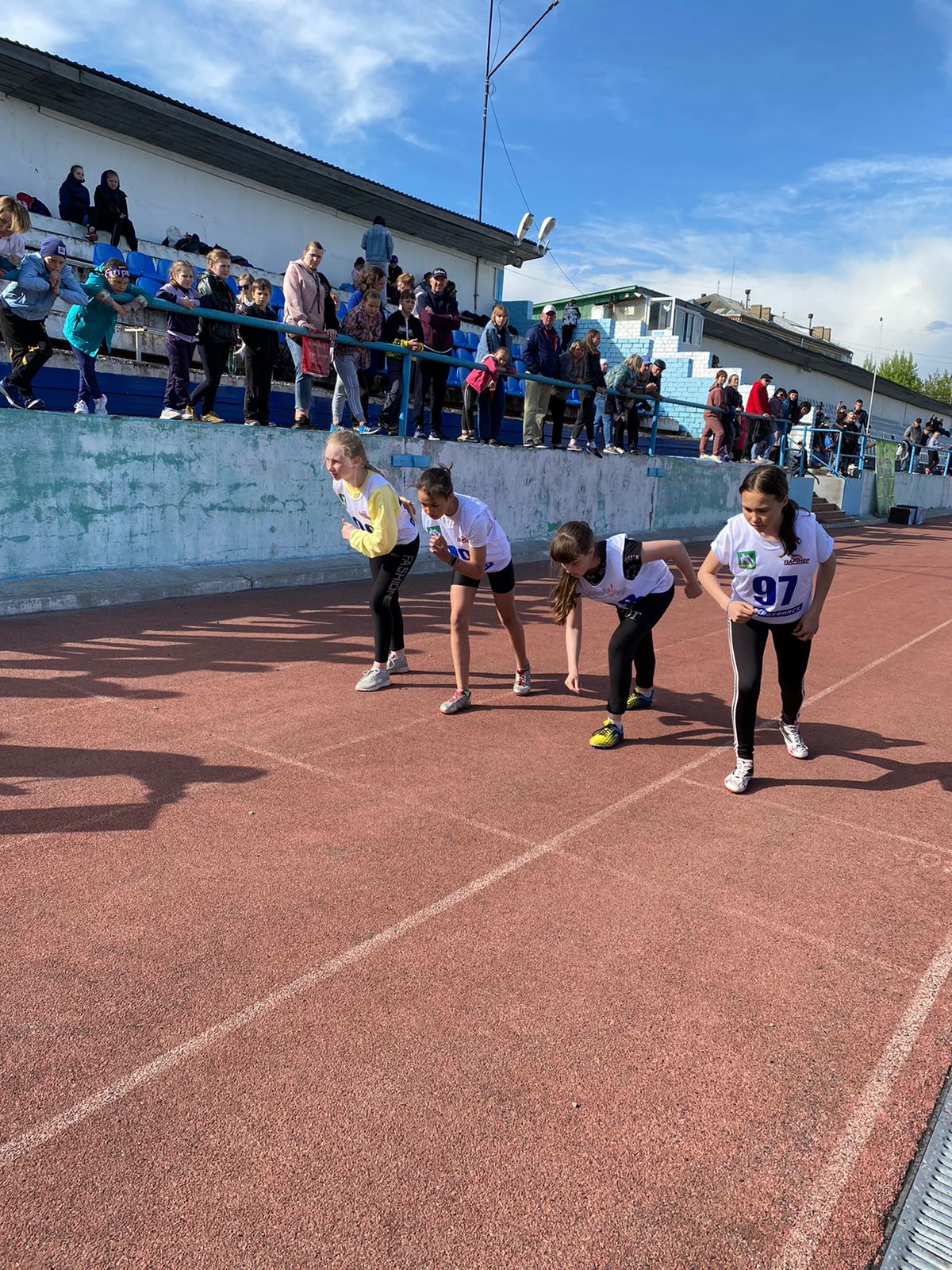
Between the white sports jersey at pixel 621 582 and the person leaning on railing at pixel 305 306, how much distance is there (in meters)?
6.22

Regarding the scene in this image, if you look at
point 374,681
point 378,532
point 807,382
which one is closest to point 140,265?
point 378,532

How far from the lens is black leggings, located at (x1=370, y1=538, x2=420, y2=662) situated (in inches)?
242

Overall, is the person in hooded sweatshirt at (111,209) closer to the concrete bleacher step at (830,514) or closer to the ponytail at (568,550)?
the ponytail at (568,550)

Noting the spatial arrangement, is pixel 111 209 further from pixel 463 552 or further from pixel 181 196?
pixel 463 552

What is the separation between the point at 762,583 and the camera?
15.2 ft

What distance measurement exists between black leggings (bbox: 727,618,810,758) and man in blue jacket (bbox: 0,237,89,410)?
23.1 feet

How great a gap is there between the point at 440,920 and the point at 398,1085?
89 centimetres

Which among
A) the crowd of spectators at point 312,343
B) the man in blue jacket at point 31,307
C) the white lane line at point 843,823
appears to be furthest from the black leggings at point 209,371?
the white lane line at point 843,823

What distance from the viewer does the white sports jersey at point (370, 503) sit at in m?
5.79

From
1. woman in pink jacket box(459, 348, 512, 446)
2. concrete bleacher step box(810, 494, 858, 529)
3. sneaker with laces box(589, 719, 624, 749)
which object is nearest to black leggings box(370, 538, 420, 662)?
sneaker with laces box(589, 719, 624, 749)

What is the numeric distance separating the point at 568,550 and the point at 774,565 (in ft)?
3.62

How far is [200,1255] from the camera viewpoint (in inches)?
77.7

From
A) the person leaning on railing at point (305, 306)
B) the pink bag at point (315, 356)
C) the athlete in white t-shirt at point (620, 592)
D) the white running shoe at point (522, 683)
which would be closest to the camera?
the athlete in white t-shirt at point (620, 592)

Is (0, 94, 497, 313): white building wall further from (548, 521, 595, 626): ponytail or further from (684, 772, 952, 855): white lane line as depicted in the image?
(684, 772, 952, 855): white lane line
